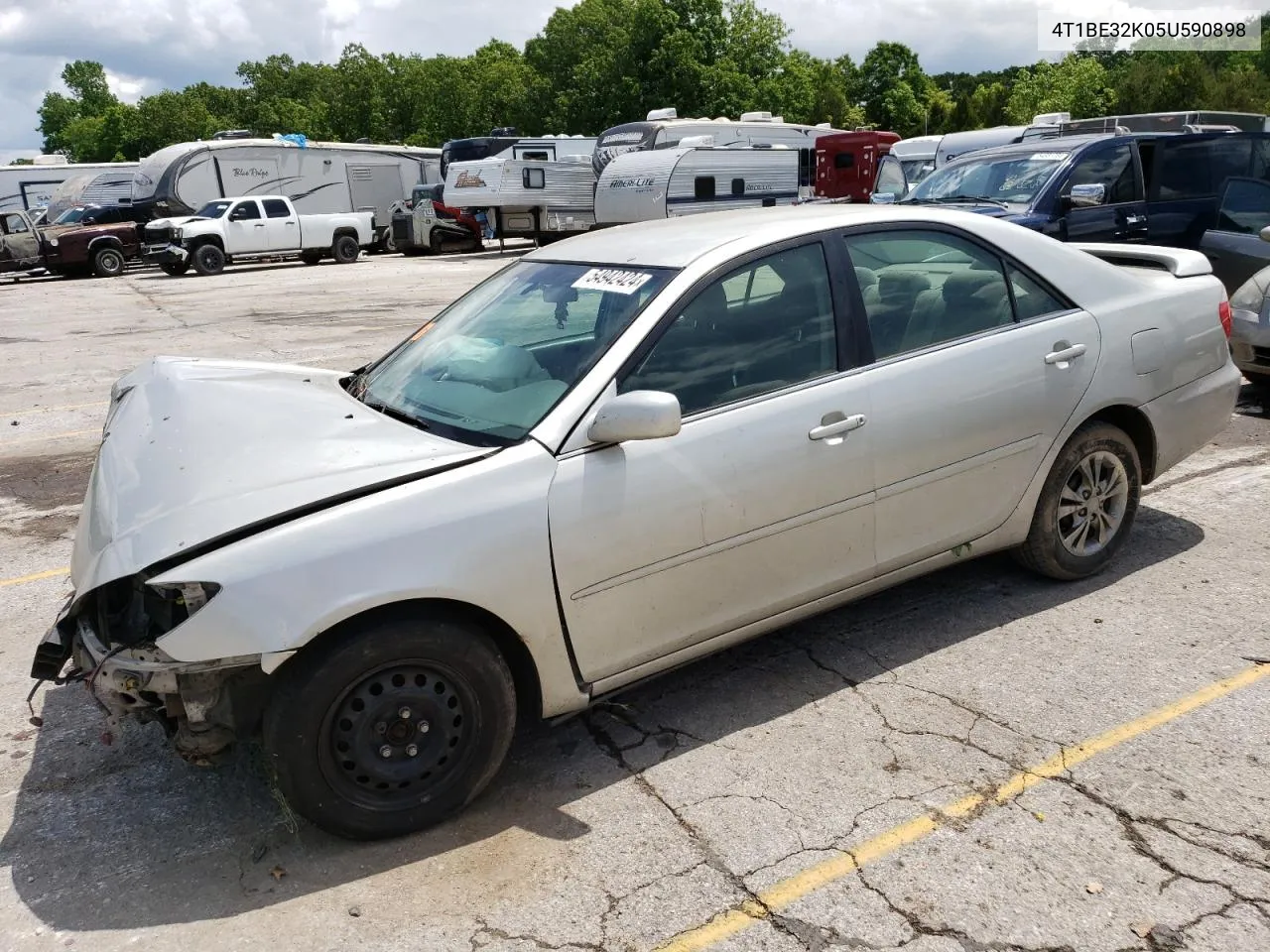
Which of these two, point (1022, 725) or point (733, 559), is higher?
point (733, 559)

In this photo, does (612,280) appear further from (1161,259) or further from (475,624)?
(1161,259)

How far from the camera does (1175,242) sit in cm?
1009

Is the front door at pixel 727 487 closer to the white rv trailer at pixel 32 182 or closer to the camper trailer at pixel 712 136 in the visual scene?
the camper trailer at pixel 712 136

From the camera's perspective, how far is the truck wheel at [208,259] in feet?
81.3

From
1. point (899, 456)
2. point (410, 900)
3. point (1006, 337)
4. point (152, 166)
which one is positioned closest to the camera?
point (410, 900)

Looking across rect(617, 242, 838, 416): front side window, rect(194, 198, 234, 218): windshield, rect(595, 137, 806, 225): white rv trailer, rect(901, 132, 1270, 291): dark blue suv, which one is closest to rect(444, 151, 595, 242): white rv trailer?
rect(595, 137, 806, 225): white rv trailer

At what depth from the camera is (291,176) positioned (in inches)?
1211

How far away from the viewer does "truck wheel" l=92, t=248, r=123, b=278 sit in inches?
1020

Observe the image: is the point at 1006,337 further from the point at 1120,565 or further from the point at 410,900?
the point at 410,900

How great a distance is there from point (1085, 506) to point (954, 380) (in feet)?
3.55

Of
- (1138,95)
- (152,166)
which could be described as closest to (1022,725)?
(152,166)

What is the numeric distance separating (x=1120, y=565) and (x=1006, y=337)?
4.69ft

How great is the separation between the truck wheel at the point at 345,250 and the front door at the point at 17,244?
705 centimetres

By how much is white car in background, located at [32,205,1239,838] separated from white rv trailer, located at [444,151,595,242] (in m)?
23.1
